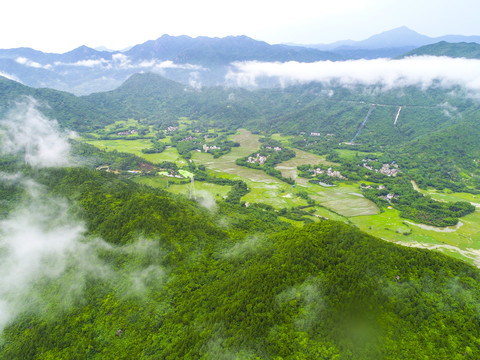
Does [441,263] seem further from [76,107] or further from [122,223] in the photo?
[76,107]

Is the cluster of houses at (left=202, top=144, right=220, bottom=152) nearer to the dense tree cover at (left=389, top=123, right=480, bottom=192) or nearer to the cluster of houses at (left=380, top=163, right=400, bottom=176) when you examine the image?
the cluster of houses at (left=380, top=163, right=400, bottom=176)

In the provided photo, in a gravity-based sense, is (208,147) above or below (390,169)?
below

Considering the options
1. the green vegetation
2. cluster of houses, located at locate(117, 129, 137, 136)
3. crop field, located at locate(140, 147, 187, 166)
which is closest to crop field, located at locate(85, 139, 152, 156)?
crop field, located at locate(140, 147, 187, 166)

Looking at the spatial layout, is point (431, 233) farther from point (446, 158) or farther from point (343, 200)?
point (446, 158)

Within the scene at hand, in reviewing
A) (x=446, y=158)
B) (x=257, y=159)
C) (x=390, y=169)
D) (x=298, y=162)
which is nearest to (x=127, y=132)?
(x=257, y=159)

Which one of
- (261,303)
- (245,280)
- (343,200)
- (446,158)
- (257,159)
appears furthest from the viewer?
(257,159)


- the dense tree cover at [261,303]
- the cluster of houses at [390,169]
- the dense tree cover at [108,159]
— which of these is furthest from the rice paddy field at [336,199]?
the dense tree cover at [261,303]
